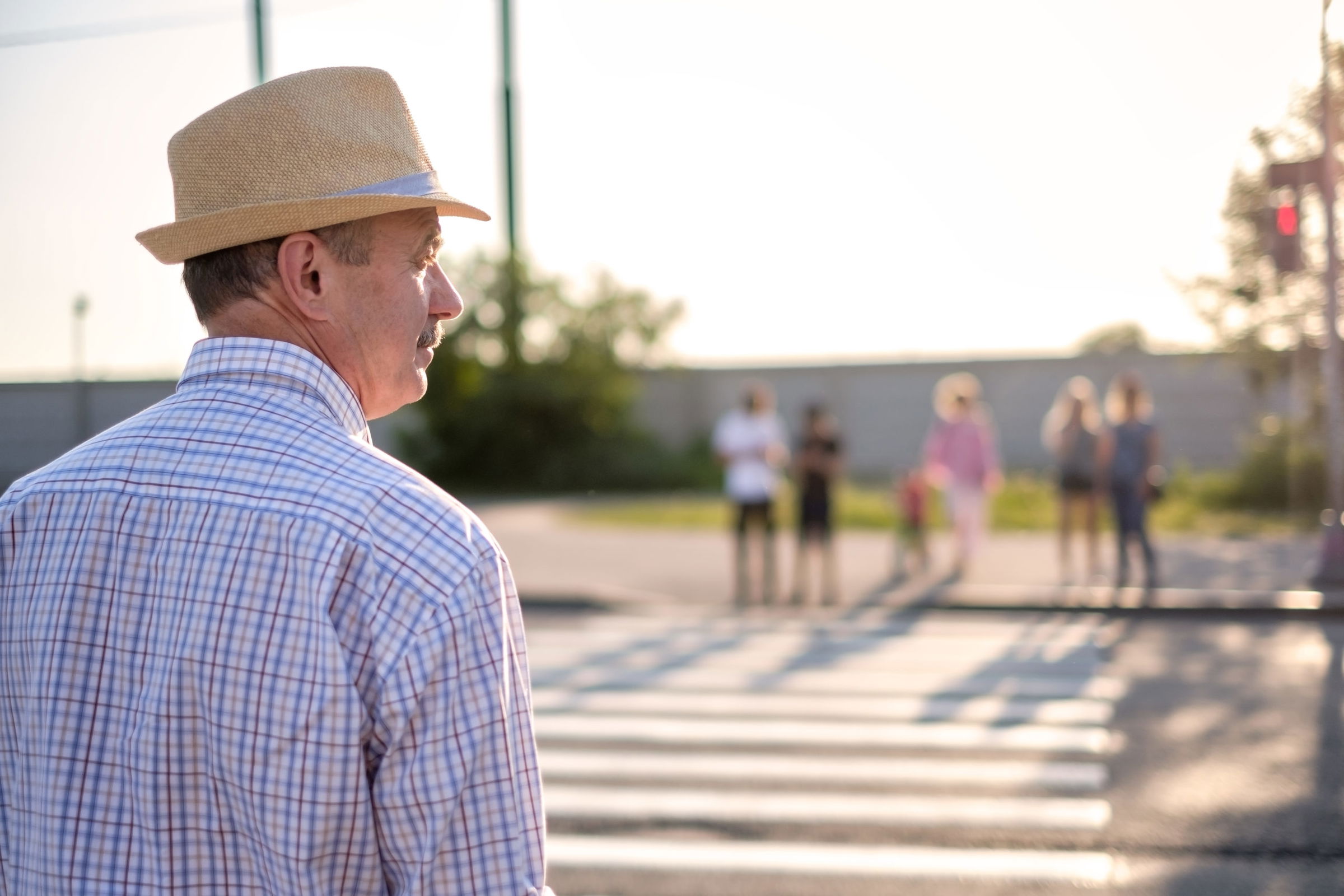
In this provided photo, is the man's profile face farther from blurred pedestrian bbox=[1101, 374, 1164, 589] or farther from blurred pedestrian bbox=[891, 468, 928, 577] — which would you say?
blurred pedestrian bbox=[891, 468, 928, 577]

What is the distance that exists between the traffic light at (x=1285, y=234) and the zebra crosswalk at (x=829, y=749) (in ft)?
11.3

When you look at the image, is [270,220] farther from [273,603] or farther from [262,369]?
[273,603]

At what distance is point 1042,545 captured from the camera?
16094mm

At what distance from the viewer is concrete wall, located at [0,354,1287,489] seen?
29.5m

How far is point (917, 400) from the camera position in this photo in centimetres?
3403

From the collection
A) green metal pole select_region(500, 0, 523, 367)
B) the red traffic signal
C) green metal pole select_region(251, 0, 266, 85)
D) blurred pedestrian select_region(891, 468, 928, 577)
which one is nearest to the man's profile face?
the red traffic signal

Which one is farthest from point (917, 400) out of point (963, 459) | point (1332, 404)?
point (1332, 404)

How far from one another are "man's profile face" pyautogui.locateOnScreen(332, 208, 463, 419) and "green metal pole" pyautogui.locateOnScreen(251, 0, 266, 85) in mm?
12442

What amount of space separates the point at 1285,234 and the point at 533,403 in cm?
1941

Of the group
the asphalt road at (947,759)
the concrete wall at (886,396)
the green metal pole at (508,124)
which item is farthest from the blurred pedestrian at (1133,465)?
the concrete wall at (886,396)

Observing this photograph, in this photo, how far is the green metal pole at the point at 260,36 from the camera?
13.2 meters

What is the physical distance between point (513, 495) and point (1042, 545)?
45.8 feet

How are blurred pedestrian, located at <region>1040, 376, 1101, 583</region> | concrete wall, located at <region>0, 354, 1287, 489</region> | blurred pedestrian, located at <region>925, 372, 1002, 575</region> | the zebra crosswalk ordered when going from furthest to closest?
1. concrete wall, located at <region>0, 354, 1287, 489</region>
2. blurred pedestrian, located at <region>925, 372, 1002, 575</region>
3. blurred pedestrian, located at <region>1040, 376, 1101, 583</region>
4. the zebra crosswalk

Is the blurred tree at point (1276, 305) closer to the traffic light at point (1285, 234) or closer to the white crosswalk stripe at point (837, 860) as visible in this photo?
the traffic light at point (1285, 234)
